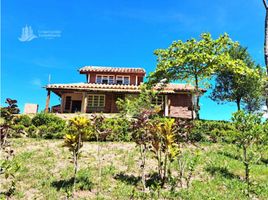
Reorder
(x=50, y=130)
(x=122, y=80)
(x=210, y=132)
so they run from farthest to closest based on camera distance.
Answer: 1. (x=122, y=80)
2. (x=210, y=132)
3. (x=50, y=130)

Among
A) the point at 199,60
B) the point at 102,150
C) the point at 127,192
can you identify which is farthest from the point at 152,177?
the point at 199,60

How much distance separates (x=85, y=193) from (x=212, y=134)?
11.5 metres

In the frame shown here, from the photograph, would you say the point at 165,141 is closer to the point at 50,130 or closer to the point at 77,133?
the point at 77,133

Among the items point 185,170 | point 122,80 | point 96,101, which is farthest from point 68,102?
point 185,170

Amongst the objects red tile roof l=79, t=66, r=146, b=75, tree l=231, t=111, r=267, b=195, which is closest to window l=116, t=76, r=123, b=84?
red tile roof l=79, t=66, r=146, b=75

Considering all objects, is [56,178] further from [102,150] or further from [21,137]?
[21,137]

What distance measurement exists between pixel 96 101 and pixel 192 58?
1552cm

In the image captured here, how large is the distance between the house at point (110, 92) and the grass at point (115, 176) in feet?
57.0

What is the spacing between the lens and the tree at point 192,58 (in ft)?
80.9

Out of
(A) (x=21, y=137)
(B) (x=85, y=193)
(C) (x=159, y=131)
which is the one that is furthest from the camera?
(A) (x=21, y=137)

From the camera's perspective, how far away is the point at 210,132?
18875 mm

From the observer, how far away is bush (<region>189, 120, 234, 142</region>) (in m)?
18.4

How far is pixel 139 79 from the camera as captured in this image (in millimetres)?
38281

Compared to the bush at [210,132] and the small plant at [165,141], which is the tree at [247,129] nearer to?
the small plant at [165,141]
